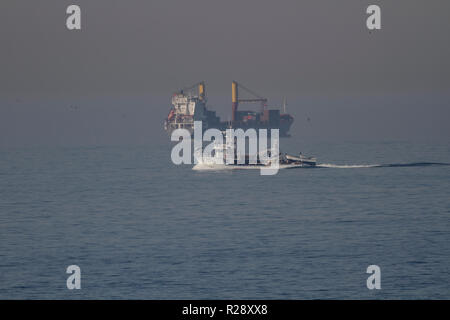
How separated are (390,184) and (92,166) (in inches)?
3447

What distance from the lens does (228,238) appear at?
63.5 metres

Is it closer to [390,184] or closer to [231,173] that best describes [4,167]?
[231,173]

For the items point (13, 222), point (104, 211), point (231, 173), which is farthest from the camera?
Answer: point (231, 173)

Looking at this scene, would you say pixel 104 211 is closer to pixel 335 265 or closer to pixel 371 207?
pixel 371 207

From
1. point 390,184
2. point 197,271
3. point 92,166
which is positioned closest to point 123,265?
point 197,271

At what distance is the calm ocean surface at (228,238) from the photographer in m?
45.2

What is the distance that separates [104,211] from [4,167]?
311 feet

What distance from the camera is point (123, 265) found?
5150cm

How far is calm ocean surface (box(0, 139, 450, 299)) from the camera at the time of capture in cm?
4516
